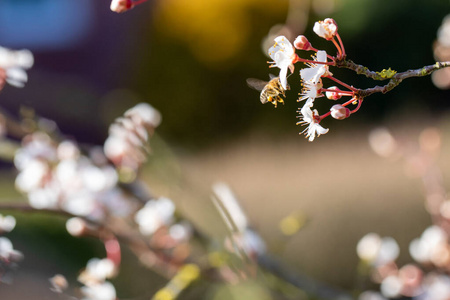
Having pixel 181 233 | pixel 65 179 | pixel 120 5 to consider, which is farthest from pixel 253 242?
pixel 120 5

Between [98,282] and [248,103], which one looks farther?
[248,103]

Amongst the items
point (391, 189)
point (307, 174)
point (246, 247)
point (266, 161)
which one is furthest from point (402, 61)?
point (246, 247)

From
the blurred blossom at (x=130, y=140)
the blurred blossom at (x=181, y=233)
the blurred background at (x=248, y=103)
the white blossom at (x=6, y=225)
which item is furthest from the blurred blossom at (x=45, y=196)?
the blurred background at (x=248, y=103)

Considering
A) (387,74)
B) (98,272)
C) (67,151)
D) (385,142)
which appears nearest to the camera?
(387,74)

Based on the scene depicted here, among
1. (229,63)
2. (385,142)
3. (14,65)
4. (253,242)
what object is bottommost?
(253,242)

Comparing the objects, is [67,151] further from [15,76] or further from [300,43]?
[300,43]

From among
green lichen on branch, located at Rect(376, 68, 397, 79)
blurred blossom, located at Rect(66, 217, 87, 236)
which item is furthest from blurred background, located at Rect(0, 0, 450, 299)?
green lichen on branch, located at Rect(376, 68, 397, 79)

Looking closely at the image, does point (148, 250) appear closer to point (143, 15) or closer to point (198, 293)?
point (198, 293)

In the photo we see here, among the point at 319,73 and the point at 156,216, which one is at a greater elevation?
the point at 156,216
